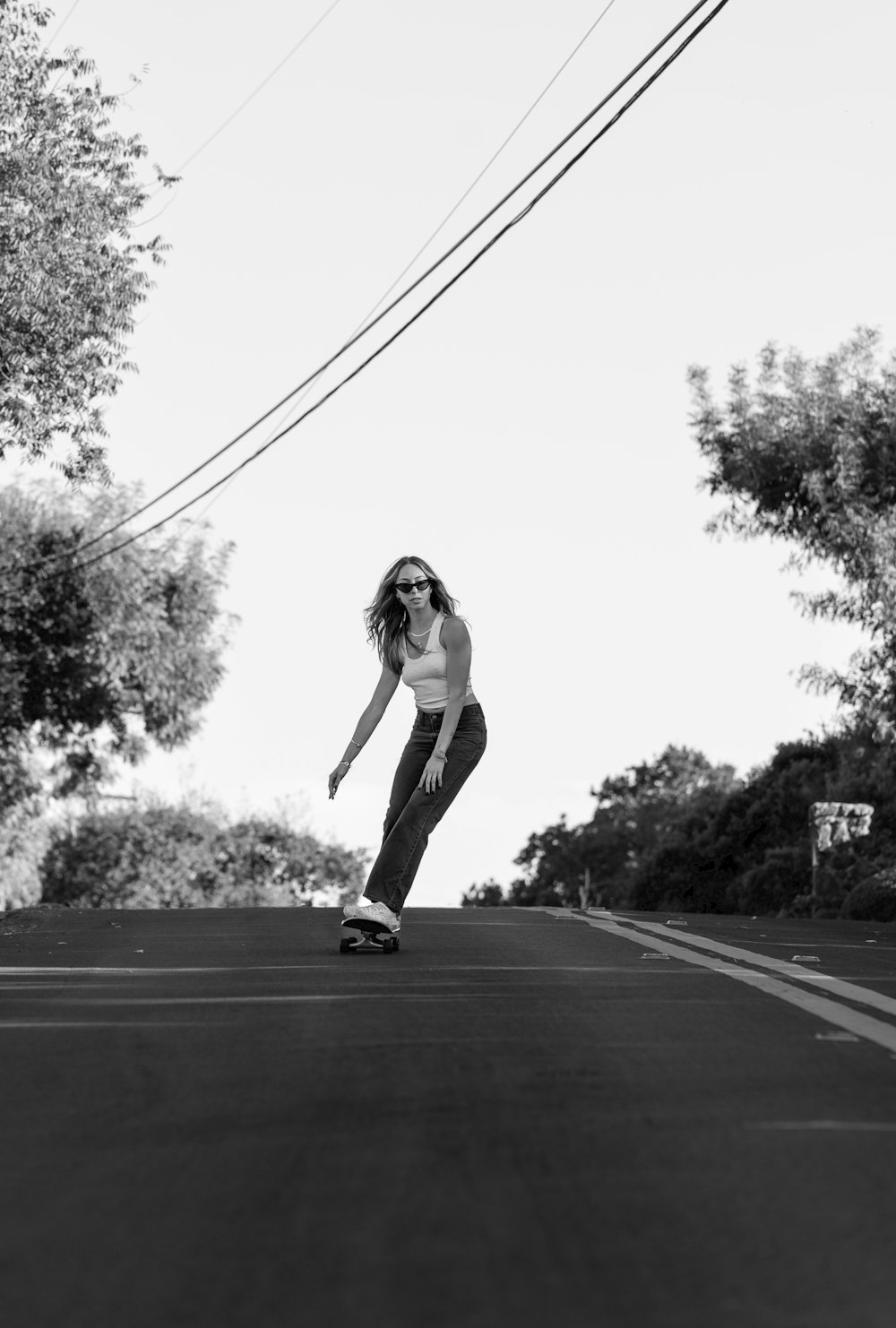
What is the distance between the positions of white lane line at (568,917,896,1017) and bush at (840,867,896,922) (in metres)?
7.20

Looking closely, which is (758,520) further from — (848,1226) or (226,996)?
(848,1226)

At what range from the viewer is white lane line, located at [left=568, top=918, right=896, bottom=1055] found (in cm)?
579

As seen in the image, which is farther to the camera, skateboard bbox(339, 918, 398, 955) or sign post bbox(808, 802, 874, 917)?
sign post bbox(808, 802, 874, 917)

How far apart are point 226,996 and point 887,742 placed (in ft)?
61.8

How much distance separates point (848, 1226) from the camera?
3.45m

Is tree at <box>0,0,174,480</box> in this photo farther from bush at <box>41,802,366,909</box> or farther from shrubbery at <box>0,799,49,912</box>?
bush at <box>41,802,366,909</box>

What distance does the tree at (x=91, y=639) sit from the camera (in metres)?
31.6

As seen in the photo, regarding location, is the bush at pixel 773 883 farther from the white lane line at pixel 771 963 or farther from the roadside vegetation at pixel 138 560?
the white lane line at pixel 771 963

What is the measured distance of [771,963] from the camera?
26.7 feet

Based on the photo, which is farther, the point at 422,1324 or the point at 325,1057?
the point at 325,1057

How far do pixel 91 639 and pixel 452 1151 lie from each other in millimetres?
28370

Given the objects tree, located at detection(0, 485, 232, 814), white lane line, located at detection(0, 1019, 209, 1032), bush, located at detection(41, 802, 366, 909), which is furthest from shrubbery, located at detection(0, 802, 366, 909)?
white lane line, located at detection(0, 1019, 209, 1032)

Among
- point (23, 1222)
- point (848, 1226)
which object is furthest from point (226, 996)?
point (848, 1226)

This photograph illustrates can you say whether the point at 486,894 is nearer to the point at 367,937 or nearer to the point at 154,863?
the point at 154,863
